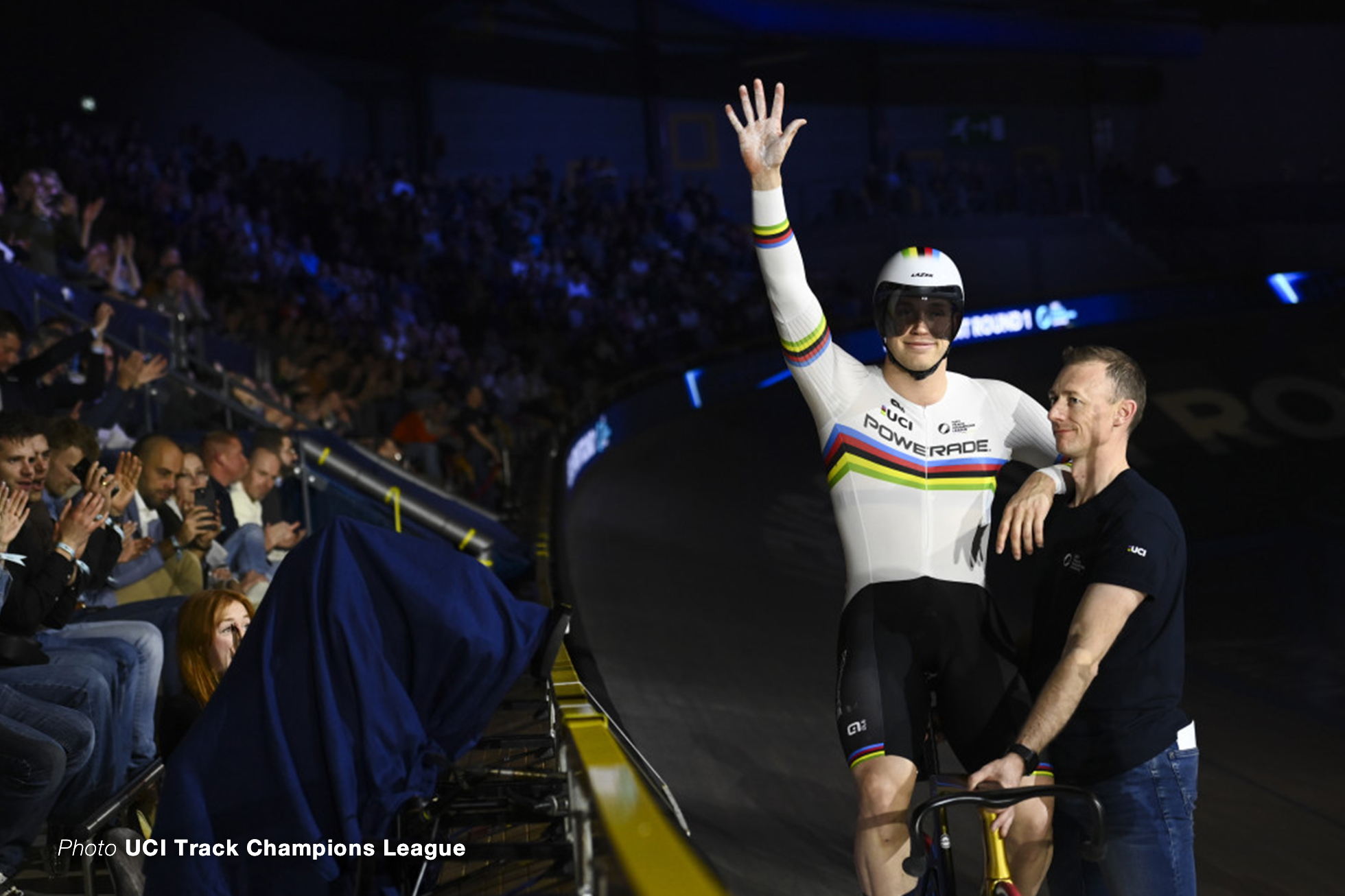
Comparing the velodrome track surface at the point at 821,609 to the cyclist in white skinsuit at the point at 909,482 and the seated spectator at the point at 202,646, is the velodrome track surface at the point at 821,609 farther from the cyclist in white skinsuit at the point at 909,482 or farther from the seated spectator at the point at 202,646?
the seated spectator at the point at 202,646

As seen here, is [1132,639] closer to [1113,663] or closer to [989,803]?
[1113,663]

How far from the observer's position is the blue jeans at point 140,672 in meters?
4.41

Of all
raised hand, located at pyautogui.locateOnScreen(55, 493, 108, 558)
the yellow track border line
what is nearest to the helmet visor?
the yellow track border line

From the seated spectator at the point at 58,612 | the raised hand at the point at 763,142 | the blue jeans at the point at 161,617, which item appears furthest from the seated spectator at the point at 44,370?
the raised hand at the point at 763,142

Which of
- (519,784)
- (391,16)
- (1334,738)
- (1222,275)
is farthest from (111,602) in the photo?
(391,16)

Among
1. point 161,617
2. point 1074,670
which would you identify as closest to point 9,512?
point 161,617

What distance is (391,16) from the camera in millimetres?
24875

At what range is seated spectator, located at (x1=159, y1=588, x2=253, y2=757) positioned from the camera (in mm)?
3965

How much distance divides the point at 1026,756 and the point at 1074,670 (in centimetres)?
21

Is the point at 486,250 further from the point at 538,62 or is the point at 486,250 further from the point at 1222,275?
the point at 1222,275

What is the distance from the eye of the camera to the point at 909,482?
3.58 m

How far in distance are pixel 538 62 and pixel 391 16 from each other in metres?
3.12

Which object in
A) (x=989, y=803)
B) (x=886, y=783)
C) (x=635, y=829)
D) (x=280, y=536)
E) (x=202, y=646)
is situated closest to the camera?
(x=635, y=829)

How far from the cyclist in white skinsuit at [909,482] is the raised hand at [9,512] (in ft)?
7.67
